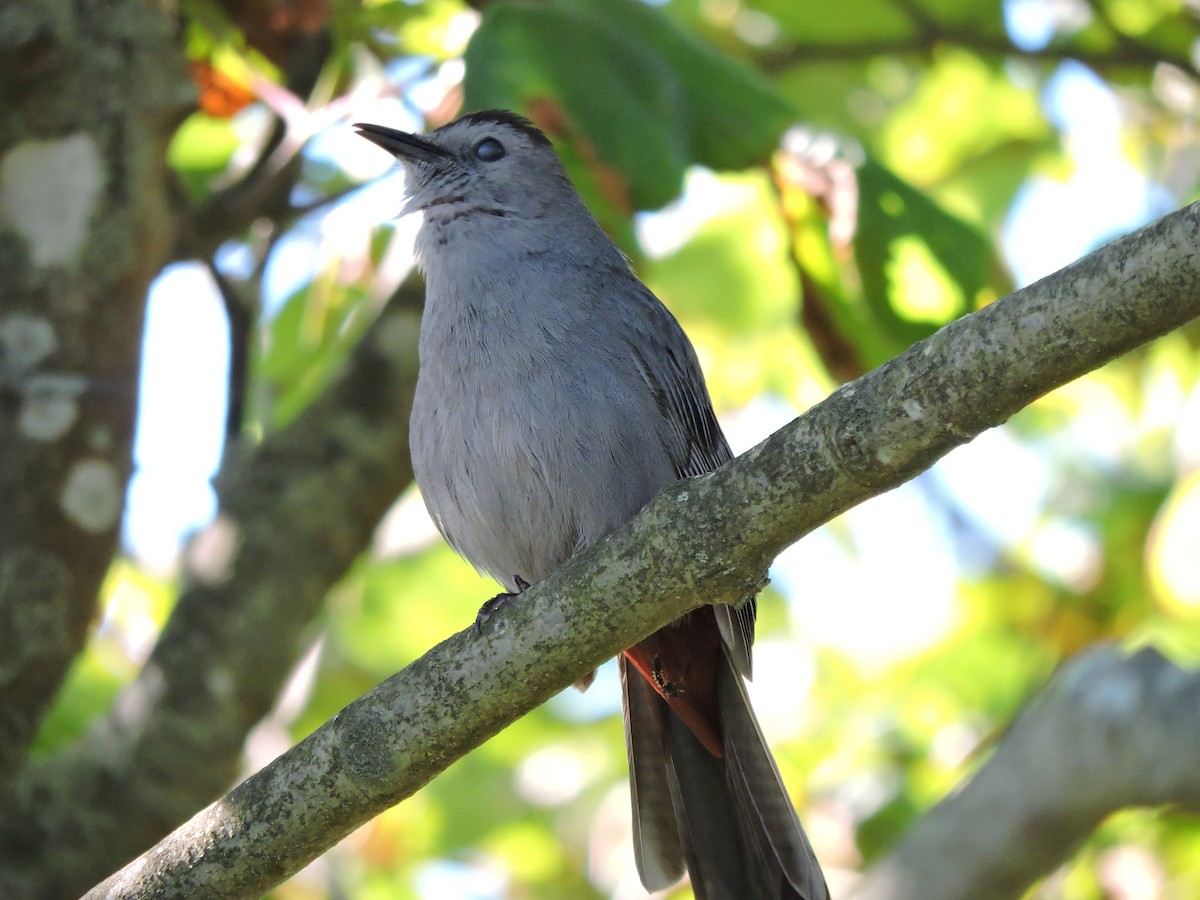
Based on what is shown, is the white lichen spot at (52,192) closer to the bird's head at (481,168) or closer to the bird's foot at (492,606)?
the bird's head at (481,168)

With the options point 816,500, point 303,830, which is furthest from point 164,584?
point 816,500

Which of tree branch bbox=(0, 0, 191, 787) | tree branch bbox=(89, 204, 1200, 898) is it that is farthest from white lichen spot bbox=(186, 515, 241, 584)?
tree branch bbox=(89, 204, 1200, 898)

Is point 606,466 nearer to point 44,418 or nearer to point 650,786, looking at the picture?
point 650,786

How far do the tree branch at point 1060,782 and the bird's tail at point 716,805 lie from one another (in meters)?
0.39

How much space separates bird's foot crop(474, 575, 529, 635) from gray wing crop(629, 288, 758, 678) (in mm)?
620

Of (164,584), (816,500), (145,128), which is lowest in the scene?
(816,500)

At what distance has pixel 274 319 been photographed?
5.89 m

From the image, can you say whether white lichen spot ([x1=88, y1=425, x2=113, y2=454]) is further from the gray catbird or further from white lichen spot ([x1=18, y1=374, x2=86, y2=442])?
the gray catbird

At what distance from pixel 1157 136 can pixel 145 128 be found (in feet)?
18.6

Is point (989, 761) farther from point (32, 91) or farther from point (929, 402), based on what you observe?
point (32, 91)

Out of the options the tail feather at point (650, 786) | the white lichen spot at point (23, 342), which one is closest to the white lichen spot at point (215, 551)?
the white lichen spot at point (23, 342)

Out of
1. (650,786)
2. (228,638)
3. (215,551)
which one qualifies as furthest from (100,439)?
(650,786)

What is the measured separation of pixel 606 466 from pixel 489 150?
1.74 meters

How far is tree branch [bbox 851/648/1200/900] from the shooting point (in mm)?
3701
